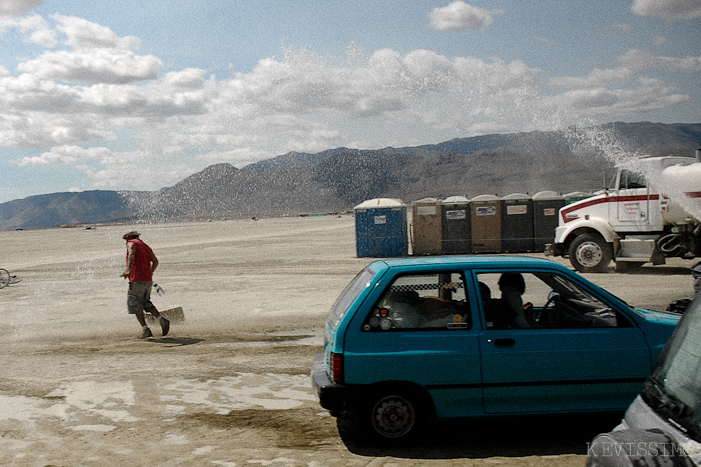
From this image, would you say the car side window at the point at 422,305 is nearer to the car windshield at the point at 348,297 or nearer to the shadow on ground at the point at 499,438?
the car windshield at the point at 348,297

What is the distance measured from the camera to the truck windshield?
232 cm

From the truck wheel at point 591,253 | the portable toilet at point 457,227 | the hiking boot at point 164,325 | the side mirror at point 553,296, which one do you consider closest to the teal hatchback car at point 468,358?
the side mirror at point 553,296

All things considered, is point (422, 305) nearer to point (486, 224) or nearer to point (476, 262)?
point (476, 262)

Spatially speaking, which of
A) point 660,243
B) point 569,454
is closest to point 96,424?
point 569,454

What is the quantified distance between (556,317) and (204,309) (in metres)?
9.02

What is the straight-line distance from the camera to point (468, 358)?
4.62 metres

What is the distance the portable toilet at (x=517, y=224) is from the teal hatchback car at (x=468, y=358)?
17279mm

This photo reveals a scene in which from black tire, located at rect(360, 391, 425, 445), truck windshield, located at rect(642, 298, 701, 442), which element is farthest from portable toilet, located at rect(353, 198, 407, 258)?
truck windshield, located at rect(642, 298, 701, 442)

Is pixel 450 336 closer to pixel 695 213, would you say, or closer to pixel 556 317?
pixel 556 317

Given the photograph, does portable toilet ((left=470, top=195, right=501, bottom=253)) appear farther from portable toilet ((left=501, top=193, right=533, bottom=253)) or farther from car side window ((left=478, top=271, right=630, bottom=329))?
car side window ((left=478, top=271, right=630, bottom=329))

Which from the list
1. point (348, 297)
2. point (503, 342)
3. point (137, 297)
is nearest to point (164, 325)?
point (137, 297)

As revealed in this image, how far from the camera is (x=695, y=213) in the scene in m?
14.2

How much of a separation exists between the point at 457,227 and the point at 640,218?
7795 millimetres

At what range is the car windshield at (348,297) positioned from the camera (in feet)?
16.1
